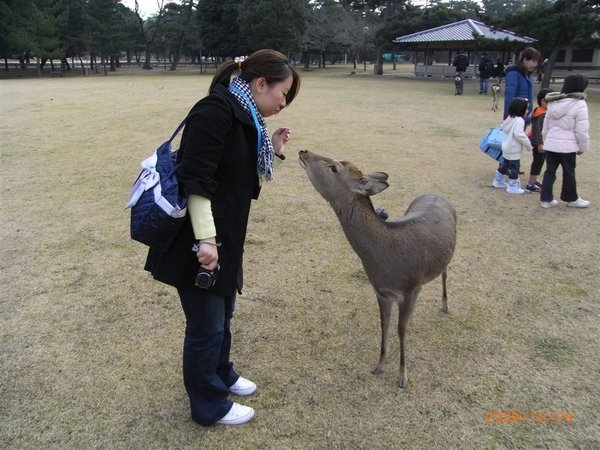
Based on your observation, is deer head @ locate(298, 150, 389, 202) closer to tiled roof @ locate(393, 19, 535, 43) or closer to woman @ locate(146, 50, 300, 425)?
woman @ locate(146, 50, 300, 425)

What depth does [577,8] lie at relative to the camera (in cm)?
1823

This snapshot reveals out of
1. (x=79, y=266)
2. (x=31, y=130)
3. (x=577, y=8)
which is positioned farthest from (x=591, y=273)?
(x=577, y=8)

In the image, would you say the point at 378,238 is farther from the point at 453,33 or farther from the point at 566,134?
the point at 453,33

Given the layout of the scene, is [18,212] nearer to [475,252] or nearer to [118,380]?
[118,380]

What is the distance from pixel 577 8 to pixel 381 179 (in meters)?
20.5

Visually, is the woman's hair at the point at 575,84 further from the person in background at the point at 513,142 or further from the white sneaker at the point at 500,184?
the white sneaker at the point at 500,184

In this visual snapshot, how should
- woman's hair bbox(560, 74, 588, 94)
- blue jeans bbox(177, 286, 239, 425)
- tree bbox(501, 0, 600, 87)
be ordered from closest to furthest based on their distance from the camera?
blue jeans bbox(177, 286, 239, 425) → woman's hair bbox(560, 74, 588, 94) → tree bbox(501, 0, 600, 87)

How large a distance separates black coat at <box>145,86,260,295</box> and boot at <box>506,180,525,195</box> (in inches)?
194

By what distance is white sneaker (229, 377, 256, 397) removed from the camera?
2584 mm

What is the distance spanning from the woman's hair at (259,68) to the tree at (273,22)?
31.9 m

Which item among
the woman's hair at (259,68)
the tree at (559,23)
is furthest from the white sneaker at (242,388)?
the tree at (559,23)

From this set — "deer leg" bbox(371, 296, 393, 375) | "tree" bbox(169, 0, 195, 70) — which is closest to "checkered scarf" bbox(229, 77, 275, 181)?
"deer leg" bbox(371, 296, 393, 375)
